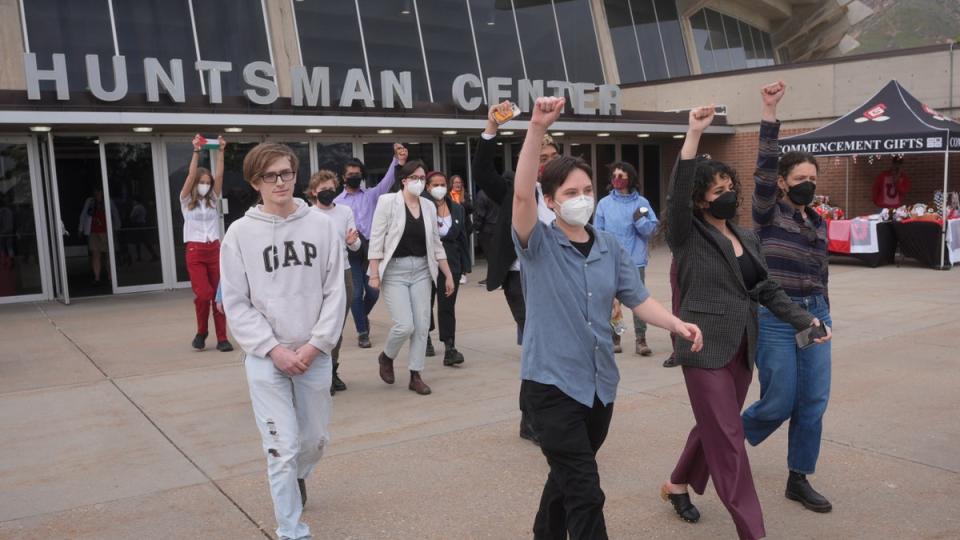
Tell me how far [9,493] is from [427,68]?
1441cm

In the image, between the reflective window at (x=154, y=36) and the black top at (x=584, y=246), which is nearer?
the black top at (x=584, y=246)

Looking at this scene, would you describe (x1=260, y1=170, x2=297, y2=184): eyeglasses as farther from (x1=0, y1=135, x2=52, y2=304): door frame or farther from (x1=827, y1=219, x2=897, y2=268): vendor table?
(x1=827, y1=219, x2=897, y2=268): vendor table

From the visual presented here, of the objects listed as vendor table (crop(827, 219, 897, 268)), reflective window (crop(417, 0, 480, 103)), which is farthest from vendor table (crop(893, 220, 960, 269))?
reflective window (crop(417, 0, 480, 103))

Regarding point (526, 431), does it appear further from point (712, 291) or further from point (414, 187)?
point (414, 187)

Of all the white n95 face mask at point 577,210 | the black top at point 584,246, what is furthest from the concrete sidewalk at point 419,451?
the white n95 face mask at point 577,210

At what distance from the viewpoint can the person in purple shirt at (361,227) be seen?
25.2ft

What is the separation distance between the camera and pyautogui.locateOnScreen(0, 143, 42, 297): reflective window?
12.5m

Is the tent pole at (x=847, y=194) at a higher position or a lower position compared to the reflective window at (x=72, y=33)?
lower

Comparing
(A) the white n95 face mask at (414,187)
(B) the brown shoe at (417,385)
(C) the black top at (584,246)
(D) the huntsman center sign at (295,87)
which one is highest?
(D) the huntsman center sign at (295,87)

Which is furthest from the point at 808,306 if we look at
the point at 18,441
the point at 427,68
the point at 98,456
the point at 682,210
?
the point at 427,68

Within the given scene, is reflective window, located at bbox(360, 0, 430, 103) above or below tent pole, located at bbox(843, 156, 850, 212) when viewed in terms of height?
above

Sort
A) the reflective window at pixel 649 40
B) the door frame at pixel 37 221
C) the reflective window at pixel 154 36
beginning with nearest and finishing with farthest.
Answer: the door frame at pixel 37 221
the reflective window at pixel 154 36
the reflective window at pixel 649 40

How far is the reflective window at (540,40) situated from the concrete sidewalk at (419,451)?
12573 mm

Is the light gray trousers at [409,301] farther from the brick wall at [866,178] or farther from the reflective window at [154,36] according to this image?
the brick wall at [866,178]
